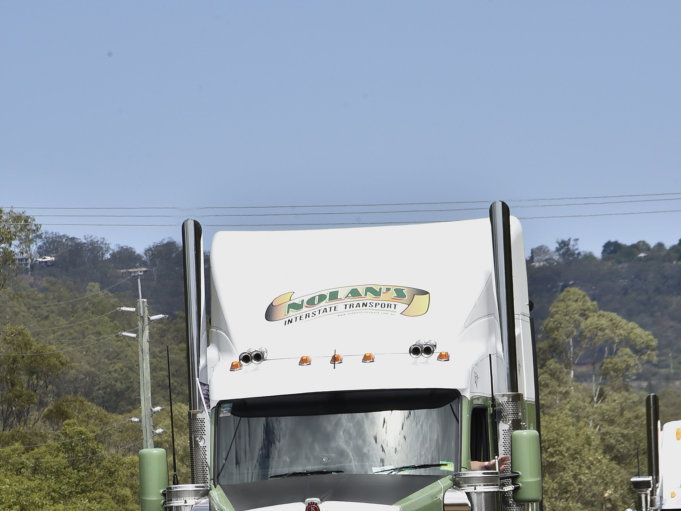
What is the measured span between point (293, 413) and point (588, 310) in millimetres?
76560

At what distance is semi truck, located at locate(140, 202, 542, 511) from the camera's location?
12.4 meters

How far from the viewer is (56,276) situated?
4941 inches

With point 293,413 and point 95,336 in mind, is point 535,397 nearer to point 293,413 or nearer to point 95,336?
point 293,413

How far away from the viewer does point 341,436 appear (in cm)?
1284

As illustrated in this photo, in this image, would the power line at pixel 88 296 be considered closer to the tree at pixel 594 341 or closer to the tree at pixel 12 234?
the tree at pixel 594 341

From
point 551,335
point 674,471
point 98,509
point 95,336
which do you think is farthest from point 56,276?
point 674,471

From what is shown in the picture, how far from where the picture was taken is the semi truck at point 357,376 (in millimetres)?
12438

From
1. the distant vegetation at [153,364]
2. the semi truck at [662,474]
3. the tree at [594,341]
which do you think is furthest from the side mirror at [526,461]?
the tree at [594,341]

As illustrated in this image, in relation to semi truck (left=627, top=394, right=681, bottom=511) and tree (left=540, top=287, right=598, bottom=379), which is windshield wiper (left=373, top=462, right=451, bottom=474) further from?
tree (left=540, top=287, right=598, bottom=379)

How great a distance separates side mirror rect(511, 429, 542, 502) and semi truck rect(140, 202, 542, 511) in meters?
0.01

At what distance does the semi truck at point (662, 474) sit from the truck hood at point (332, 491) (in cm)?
470

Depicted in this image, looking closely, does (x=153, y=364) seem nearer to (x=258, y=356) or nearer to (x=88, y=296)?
(x=88, y=296)

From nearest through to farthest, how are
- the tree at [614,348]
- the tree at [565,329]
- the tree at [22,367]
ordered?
the tree at [22,367] → the tree at [614,348] → the tree at [565,329]

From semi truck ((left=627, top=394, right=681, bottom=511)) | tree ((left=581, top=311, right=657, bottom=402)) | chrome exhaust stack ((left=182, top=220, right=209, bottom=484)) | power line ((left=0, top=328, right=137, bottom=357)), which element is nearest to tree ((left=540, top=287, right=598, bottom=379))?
tree ((left=581, top=311, right=657, bottom=402))
